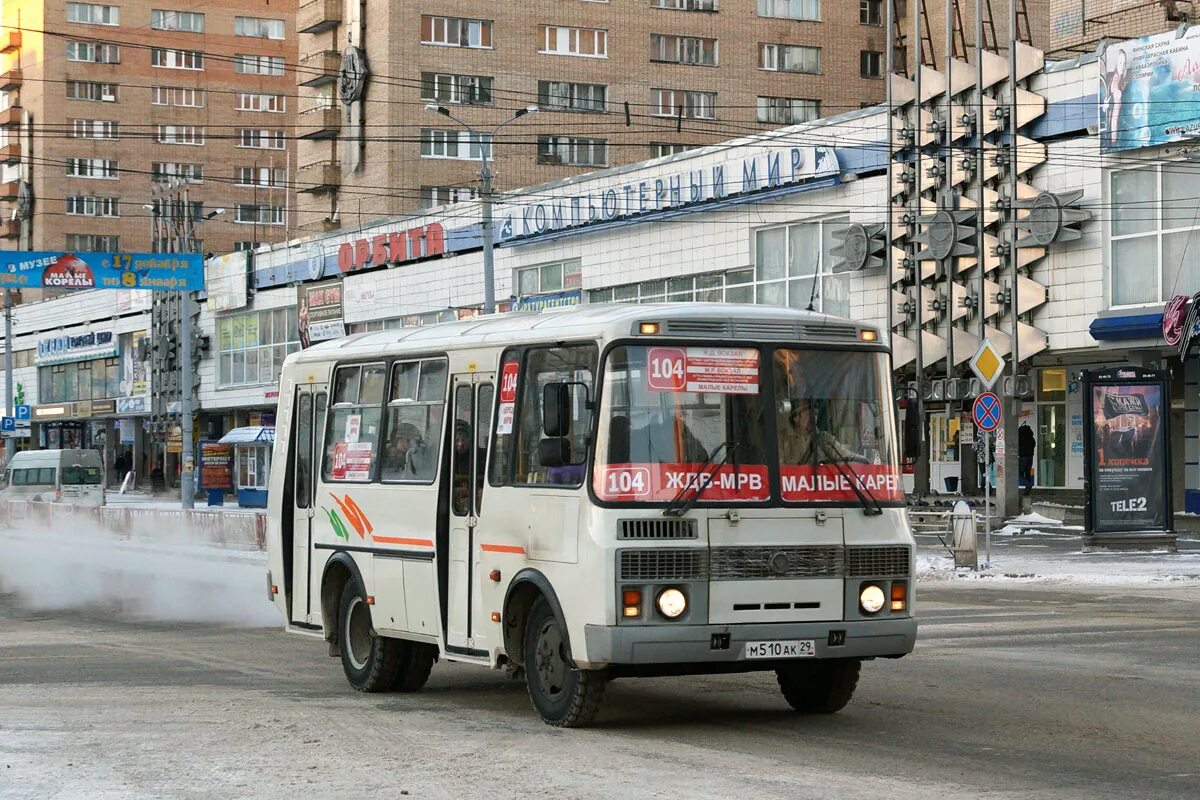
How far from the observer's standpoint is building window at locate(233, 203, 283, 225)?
11150 centimetres

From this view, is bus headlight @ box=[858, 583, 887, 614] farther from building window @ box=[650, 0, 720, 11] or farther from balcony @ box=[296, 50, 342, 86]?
building window @ box=[650, 0, 720, 11]

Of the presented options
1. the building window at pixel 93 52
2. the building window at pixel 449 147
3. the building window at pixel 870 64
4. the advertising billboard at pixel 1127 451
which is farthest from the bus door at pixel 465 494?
the building window at pixel 93 52

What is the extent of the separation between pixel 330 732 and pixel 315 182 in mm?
68024

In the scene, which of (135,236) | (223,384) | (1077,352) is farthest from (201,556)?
(135,236)

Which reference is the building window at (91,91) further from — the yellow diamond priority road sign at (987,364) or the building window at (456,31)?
the yellow diamond priority road sign at (987,364)

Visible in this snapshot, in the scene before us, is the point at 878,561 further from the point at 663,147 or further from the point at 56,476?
the point at 663,147

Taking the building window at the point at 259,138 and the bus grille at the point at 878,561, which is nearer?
the bus grille at the point at 878,561

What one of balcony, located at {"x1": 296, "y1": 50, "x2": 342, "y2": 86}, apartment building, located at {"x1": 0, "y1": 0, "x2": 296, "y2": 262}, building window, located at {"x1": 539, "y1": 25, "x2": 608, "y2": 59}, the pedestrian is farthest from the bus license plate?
apartment building, located at {"x1": 0, "y1": 0, "x2": 296, "y2": 262}

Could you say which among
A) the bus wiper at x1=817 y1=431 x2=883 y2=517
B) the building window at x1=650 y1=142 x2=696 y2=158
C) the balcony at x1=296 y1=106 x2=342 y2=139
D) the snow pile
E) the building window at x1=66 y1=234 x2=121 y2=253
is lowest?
the snow pile

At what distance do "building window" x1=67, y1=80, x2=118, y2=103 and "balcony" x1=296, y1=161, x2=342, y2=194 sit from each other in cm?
3532

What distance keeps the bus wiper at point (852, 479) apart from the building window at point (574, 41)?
67.3 m

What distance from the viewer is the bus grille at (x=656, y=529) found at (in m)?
10.5

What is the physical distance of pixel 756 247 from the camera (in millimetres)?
47812

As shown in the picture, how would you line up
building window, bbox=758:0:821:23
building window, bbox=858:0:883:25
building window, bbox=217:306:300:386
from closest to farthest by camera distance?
building window, bbox=217:306:300:386 → building window, bbox=758:0:821:23 → building window, bbox=858:0:883:25
